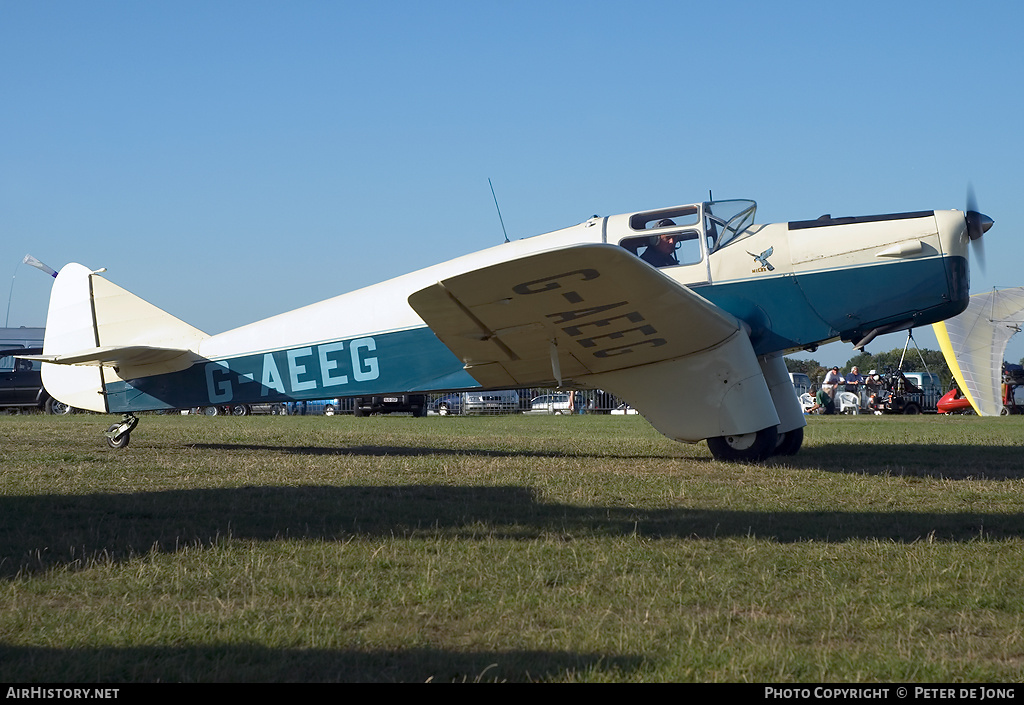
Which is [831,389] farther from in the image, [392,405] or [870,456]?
[870,456]

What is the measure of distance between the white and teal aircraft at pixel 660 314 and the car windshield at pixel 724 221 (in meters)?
0.02

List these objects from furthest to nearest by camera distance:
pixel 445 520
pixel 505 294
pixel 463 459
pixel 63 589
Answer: pixel 463 459
pixel 505 294
pixel 445 520
pixel 63 589

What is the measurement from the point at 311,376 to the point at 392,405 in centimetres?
1932

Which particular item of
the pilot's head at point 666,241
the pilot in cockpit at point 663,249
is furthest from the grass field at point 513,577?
the pilot's head at point 666,241

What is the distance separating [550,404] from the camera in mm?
44469

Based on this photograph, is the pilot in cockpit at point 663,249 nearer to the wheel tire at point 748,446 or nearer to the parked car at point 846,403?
the wheel tire at point 748,446

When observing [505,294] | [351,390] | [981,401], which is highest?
[505,294]

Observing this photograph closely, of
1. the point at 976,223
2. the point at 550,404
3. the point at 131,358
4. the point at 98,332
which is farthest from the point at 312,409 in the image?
the point at 976,223

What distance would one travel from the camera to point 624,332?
321 inches

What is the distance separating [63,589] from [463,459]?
575 centimetres

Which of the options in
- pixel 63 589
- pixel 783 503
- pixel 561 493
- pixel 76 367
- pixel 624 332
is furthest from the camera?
pixel 76 367

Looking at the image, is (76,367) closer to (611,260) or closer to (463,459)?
(463,459)

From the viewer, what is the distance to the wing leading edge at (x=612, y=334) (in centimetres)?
728

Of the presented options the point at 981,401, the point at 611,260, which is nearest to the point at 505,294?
the point at 611,260
